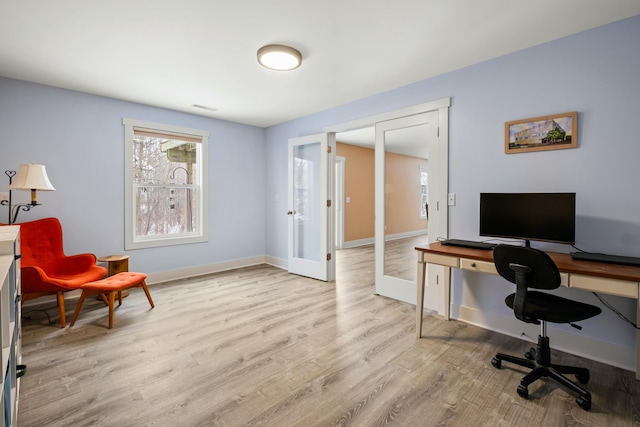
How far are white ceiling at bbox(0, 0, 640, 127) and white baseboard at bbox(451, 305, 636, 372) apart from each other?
2306 mm

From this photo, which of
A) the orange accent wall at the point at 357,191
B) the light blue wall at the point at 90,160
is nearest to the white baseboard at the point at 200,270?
the light blue wall at the point at 90,160

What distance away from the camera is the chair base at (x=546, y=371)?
1741 mm

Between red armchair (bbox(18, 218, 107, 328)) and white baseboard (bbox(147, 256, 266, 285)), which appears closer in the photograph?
red armchair (bbox(18, 218, 107, 328))

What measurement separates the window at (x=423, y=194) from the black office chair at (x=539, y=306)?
51.1 inches

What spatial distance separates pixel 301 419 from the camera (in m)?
A: 1.65

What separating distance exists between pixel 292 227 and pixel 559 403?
3.57 m

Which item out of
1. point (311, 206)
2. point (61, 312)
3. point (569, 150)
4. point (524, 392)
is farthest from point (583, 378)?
point (61, 312)

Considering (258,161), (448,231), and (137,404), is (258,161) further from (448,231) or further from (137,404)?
(137,404)

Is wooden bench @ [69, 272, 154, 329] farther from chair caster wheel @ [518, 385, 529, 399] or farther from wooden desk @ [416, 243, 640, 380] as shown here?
chair caster wheel @ [518, 385, 529, 399]

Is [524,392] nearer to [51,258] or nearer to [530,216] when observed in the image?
[530,216]

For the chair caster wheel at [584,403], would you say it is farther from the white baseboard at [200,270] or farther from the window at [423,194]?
the white baseboard at [200,270]

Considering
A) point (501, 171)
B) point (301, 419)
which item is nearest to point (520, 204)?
point (501, 171)

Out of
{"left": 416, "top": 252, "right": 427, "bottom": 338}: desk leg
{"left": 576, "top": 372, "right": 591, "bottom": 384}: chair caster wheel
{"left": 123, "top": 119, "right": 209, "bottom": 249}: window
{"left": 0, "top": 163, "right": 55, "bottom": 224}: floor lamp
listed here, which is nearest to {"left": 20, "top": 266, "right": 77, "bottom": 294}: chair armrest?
{"left": 0, "top": 163, "right": 55, "bottom": 224}: floor lamp

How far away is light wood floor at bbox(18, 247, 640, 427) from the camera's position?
1678 mm
